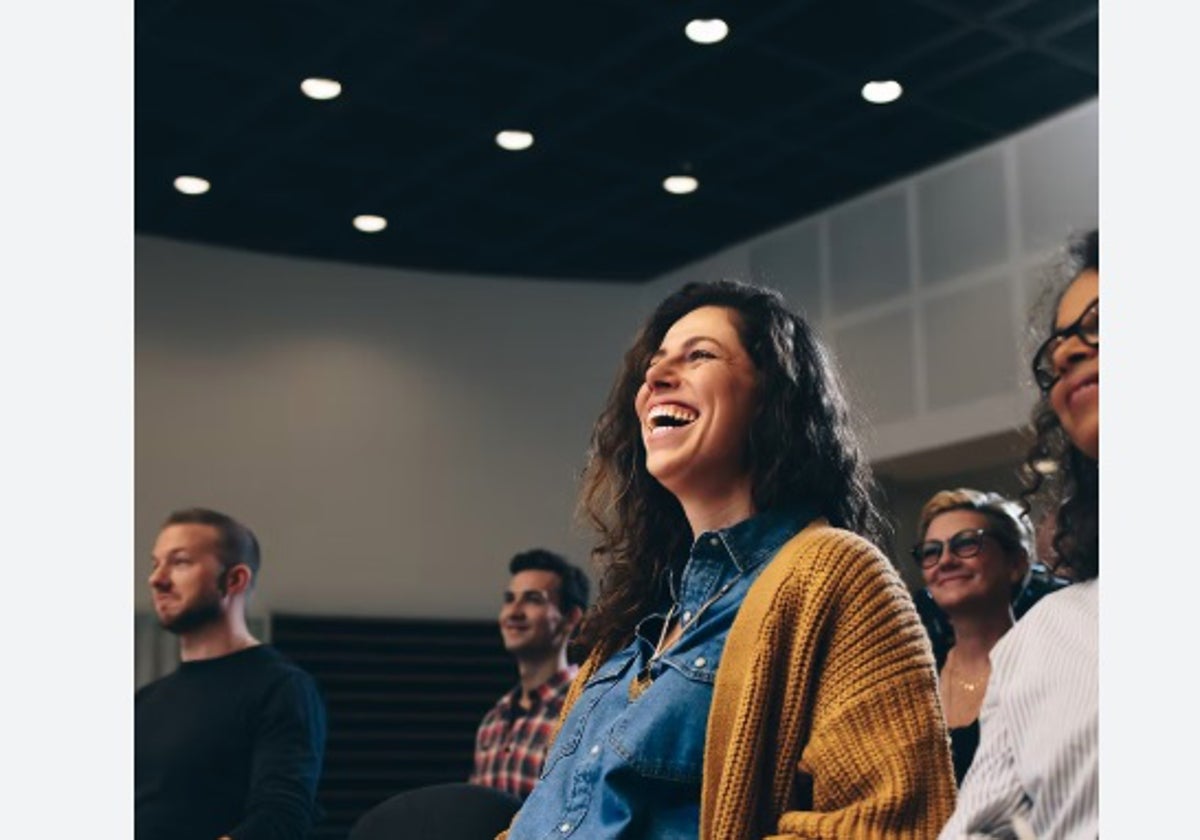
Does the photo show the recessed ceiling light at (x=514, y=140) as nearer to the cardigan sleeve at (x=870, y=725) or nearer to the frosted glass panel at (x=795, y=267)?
the frosted glass panel at (x=795, y=267)

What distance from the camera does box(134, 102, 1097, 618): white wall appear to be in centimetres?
693

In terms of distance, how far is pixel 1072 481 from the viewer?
51.1 inches

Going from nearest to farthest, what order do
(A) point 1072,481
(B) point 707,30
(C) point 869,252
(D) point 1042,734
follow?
(D) point 1042,734
(A) point 1072,481
(B) point 707,30
(C) point 869,252

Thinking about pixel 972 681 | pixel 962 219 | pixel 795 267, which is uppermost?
pixel 962 219

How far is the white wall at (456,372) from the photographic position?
6.93 meters

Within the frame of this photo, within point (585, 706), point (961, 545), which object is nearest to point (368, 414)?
point (961, 545)

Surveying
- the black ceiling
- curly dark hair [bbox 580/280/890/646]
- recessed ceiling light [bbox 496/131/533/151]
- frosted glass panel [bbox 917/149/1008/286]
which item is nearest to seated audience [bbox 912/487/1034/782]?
curly dark hair [bbox 580/280/890/646]

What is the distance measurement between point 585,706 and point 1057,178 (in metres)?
5.33

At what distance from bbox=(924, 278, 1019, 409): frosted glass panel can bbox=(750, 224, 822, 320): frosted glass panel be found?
0.74m

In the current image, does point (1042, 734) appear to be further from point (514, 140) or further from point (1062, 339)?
point (514, 140)

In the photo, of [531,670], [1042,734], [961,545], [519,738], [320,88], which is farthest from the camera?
[320,88]

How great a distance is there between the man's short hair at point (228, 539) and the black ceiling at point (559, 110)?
2652 millimetres
